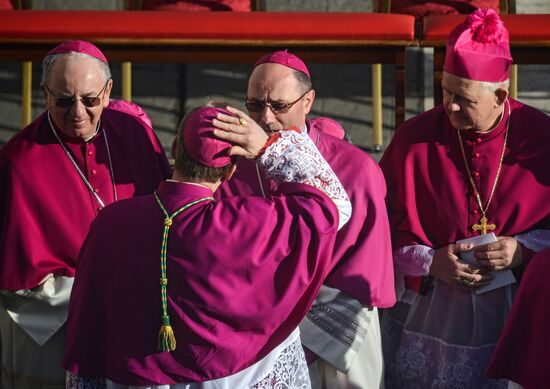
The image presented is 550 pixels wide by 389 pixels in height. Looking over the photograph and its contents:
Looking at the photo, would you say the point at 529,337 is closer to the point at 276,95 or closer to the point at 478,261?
the point at 478,261

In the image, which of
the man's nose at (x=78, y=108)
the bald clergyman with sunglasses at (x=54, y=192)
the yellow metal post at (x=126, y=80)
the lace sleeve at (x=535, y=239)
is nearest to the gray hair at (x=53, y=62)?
the bald clergyman with sunglasses at (x=54, y=192)

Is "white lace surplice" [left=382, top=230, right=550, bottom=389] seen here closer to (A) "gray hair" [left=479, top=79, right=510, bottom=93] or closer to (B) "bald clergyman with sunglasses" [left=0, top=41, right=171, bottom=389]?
(A) "gray hair" [left=479, top=79, right=510, bottom=93]

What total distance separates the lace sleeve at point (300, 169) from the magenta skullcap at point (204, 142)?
0.15 meters

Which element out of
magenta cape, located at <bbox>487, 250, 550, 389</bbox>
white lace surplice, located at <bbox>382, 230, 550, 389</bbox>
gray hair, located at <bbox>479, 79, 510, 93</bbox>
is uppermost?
gray hair, located at <bbox>479, 79, 510, 93</bbox>

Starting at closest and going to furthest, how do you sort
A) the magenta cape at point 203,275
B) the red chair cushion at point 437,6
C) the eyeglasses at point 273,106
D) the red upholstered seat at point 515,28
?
1. the magenta cape at point 203,275
2. the eyeglasses at point 273,106
3. the red upholstered seat at point 515,28
4. the red chair cushion at point 437,6

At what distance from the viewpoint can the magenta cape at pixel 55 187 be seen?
369cm

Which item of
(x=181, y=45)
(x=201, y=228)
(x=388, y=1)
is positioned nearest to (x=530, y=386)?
(x=201, y=228)

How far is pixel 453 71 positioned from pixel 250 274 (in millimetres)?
1475

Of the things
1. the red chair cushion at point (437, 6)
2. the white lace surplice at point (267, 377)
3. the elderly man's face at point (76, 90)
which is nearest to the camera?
the white lace surplice at point (267, 377)

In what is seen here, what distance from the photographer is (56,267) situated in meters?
3.70

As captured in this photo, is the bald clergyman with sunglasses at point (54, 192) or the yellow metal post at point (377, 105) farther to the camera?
the yellow metal post at point (377, 105)

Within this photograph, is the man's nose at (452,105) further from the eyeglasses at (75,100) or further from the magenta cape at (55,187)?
the eyeglasses at (75,100)

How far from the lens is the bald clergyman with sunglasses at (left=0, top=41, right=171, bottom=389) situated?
3.68 meters

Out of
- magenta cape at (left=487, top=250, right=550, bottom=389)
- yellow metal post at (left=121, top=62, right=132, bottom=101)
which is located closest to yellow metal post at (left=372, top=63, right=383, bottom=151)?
yellow metal post at (left=121, top=62, right=132, bottom=101)
